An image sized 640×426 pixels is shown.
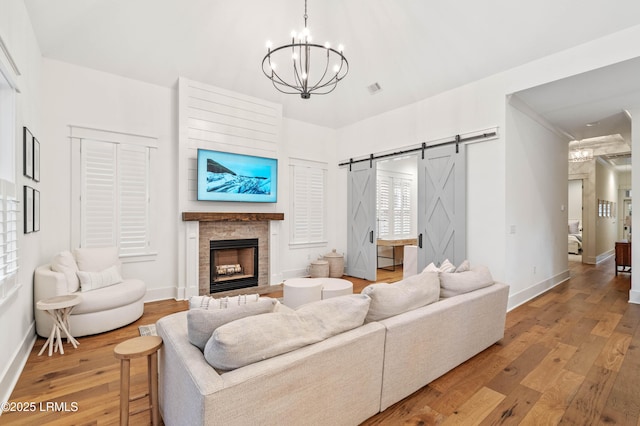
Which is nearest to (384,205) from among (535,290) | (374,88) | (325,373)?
(374,88)

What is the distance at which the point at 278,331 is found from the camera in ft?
5.28

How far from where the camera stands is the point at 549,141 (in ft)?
18.0

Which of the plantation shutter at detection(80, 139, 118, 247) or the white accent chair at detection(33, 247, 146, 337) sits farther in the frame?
the plantation shutter at detection(80, 139, 118, 247)

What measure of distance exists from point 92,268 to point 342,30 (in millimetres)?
4671

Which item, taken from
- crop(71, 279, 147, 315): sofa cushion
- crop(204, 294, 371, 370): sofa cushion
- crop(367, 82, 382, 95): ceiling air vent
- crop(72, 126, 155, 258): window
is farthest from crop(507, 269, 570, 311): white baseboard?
crop(72, 126, 155, 258): window

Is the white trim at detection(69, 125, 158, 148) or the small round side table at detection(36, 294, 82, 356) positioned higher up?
the white trim at detection(69, 125, 158, 148)

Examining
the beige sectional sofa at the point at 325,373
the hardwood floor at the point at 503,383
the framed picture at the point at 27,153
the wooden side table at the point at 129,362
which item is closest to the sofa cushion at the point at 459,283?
the beige sectional sofa at the point at 325,373

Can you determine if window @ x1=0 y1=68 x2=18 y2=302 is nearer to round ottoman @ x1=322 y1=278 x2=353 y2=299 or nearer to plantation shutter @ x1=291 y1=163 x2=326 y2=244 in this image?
round ottoman @ x1=322 y1=278 x2=353 y2=299

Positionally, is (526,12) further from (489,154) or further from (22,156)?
(22,156)

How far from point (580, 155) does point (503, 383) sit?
8.15 m

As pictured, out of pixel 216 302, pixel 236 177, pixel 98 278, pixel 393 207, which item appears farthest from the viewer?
pixel 393 207

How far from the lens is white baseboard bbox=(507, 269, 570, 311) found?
442 cm

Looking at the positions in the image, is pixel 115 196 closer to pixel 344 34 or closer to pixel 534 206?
pixel 344 34

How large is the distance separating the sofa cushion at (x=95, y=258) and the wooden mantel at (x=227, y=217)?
104cm
